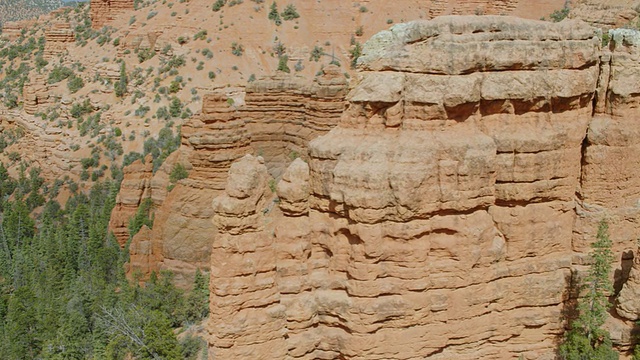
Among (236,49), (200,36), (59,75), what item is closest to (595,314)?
(236,49)

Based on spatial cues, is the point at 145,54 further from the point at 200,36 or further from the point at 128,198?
the point at 128,198

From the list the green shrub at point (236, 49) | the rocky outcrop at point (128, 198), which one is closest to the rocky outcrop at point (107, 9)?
the green shrub at point (236, 49)

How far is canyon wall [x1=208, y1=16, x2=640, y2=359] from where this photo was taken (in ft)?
45.8

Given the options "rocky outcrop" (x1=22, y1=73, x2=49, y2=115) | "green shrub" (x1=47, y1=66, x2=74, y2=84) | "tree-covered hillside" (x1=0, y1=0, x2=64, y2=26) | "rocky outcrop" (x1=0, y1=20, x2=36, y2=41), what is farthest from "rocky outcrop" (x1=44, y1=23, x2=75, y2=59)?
"tree-covered hillside" (x1=0, y1=0, x2=64, y2=26)

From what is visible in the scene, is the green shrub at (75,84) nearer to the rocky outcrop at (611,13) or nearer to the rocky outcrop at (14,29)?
the rocky outcrop at (14,29)

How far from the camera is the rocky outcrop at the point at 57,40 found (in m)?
90.9

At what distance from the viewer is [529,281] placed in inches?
604

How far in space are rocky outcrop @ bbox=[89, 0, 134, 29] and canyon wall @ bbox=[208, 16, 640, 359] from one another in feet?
279

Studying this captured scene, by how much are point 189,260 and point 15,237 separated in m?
23.2

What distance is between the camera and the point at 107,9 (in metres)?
92.8

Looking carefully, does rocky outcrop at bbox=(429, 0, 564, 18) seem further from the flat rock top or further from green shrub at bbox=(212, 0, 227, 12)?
the flat rock top

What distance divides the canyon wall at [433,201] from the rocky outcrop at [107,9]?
85017mm

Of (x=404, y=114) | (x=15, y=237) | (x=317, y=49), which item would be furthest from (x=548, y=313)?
(x=317, y=49)

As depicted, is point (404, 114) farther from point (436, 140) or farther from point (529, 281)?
point (529, 281)
